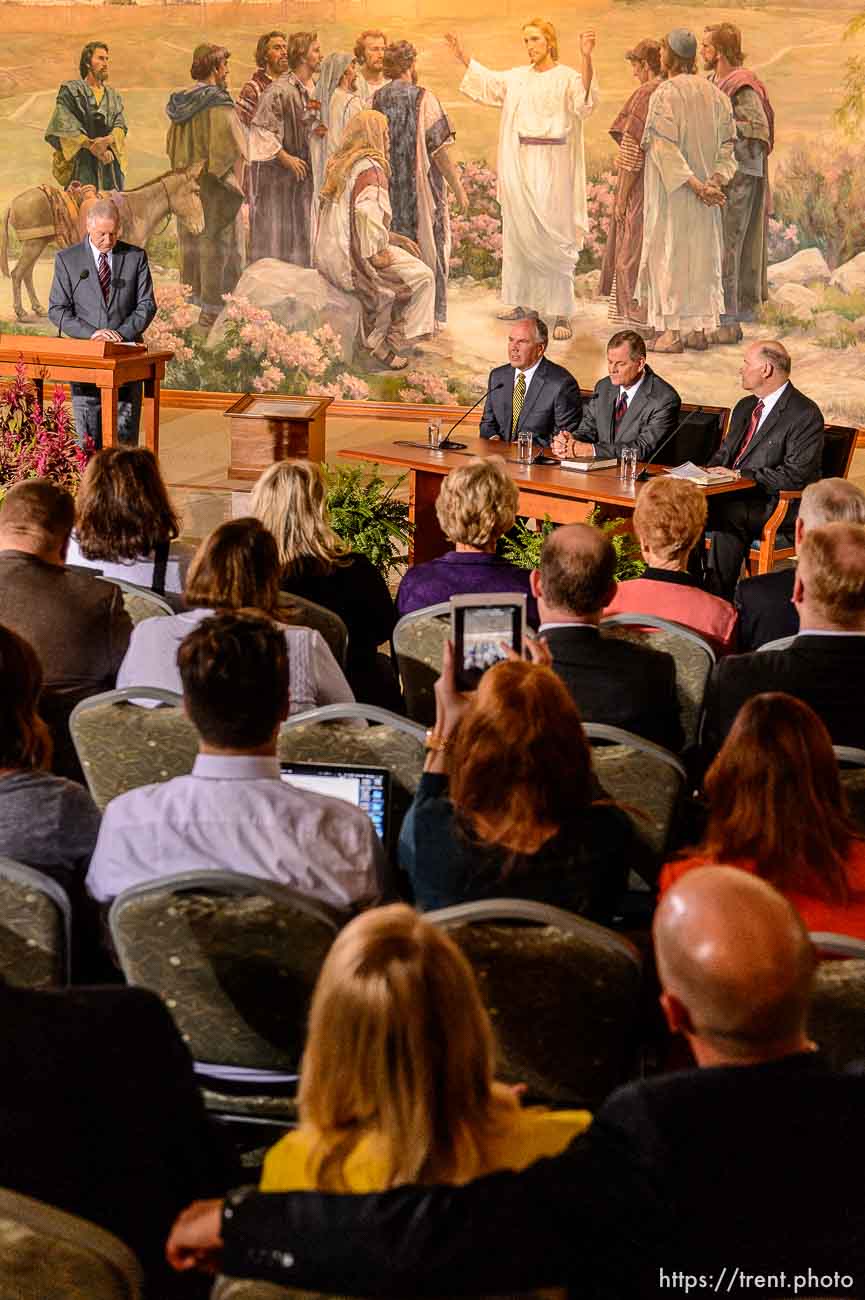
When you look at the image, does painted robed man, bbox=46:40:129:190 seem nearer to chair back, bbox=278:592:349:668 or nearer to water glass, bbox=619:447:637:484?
water glass, bbox=619:447:637:484

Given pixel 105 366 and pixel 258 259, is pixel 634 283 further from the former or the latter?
pixel 105 366

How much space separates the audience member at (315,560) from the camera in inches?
176

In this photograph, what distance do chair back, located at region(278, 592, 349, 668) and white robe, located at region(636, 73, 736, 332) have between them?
8.66 metres

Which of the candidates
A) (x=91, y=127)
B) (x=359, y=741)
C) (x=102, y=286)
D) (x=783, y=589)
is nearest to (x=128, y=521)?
(x=359, y=741)

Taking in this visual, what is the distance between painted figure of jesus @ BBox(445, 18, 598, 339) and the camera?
12.2 meters

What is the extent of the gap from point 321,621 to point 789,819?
1.87 m

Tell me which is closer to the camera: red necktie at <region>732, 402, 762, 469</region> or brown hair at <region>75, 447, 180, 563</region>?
brown hair at <region>75, 447, 180, 563</region>

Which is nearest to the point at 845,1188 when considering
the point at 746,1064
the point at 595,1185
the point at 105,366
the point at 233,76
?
the point at 746,1064

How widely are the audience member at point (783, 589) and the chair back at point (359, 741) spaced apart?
1.64 meters

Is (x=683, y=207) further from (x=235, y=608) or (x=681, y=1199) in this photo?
(x=681, y=1199)

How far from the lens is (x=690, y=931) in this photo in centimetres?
181

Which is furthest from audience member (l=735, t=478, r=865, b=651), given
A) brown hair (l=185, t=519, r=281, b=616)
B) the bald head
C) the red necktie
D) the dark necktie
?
the dark necktie

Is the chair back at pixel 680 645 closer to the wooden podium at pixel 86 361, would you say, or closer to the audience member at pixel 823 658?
the audience member at pixel 823 658

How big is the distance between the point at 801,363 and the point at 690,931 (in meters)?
10.8
